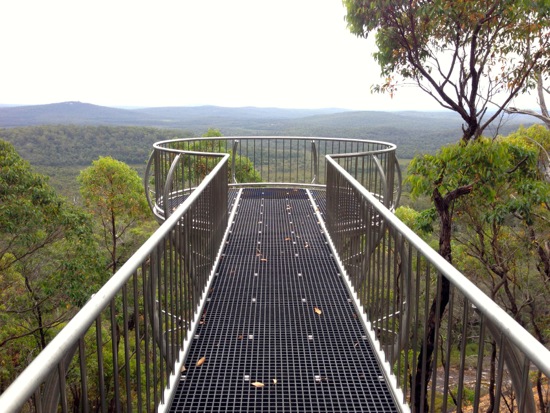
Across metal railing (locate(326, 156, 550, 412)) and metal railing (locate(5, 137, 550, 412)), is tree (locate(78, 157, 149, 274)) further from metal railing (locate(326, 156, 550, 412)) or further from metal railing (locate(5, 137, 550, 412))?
metal railing (locate(326, 156, 550, 412))

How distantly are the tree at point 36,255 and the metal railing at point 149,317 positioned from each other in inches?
382

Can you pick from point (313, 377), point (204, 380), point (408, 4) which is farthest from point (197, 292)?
point (408, 4)

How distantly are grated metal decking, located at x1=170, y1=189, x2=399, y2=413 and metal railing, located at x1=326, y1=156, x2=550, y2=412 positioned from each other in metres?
0.20

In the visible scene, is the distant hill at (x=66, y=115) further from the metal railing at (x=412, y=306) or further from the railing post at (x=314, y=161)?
the metal railing at (x=412, y=306)

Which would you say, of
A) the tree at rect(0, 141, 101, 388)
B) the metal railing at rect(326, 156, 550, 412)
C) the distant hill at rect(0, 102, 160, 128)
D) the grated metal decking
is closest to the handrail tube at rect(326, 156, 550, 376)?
the metal railing at rect(326, 156, 550, 412)

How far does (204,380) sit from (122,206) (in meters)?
21.2

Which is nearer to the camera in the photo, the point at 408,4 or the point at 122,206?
the point at 408,4

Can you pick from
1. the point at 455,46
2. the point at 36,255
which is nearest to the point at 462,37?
the point at 455,46

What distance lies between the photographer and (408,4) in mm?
9672

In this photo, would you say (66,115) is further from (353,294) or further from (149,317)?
(149,317)

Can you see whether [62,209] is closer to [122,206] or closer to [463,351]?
[122,206]

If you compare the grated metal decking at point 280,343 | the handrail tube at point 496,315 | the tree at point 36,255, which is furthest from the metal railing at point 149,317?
the tree at point 36,255

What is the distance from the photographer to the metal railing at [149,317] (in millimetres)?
1512

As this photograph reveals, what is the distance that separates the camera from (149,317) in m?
2.88
